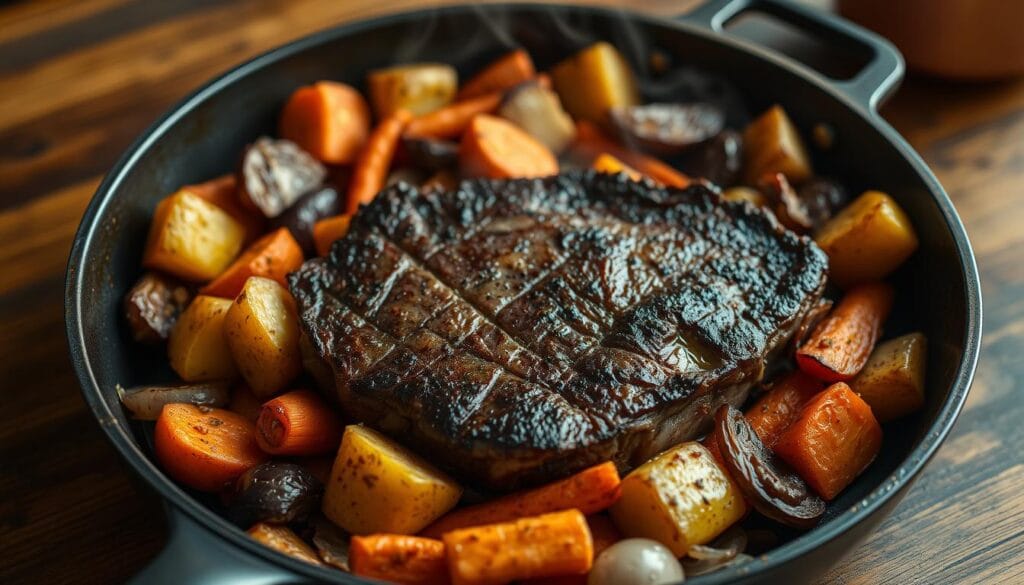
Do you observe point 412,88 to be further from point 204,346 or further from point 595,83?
point 204,346

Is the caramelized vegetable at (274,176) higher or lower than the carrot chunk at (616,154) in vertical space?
higher

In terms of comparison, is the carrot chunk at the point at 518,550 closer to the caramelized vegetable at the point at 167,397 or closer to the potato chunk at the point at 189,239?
the caramelized vegetable at the point at 167,397

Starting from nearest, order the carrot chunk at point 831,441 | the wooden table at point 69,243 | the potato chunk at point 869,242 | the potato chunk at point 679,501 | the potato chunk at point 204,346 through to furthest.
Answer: the potato chunk at point 679,501
the carrot chunk at point 831,441
the wooden table at point 69,243
the potato chunk at point 204,346
the potato chunk at point 869,242

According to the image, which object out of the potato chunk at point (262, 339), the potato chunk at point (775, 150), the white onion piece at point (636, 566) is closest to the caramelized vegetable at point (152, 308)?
the potato chunk at point (262, 339)

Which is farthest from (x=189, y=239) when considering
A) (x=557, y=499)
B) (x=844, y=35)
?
(x=844, y=35)

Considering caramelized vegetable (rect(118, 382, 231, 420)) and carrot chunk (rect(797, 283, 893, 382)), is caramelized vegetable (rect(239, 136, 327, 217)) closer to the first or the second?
caramelized vegetable (rect(118, 382, 231, 420))
